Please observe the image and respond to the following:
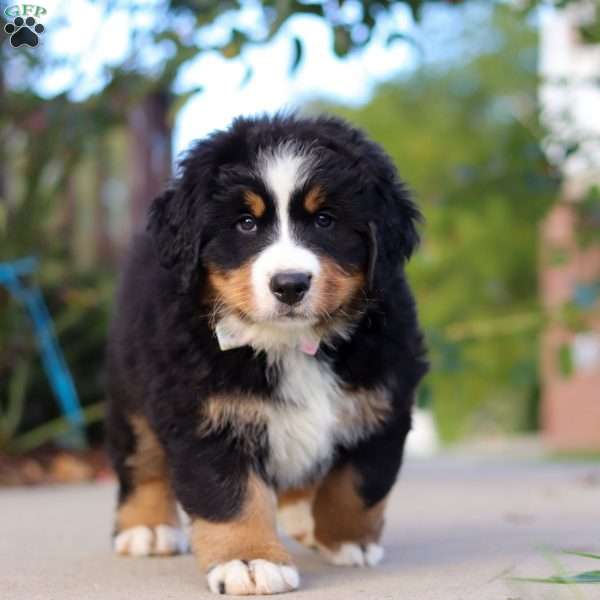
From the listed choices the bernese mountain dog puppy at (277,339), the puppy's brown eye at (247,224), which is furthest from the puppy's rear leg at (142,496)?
the puppy's brown eye at (247,224)

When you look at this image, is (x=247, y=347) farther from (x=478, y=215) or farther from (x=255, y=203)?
(x=478, y=215)

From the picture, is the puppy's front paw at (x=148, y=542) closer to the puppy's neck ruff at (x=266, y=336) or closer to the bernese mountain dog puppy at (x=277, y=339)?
the bernese mountain dog puppy at (x=277, y=339)

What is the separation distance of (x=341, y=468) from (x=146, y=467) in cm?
79

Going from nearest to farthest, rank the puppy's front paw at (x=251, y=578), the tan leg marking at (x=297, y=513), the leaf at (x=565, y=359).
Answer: the puppy's front paw at (x=251, y=578) < the tan leg marking at (x=297, y=513) < the leaf at (x=565, y=359)

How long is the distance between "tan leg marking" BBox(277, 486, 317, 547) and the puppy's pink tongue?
78 cm

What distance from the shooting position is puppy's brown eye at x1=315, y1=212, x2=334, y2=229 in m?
3.33

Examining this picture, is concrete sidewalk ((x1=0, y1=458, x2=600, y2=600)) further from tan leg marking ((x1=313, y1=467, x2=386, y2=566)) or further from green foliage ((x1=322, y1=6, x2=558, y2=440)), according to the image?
green foliage ((x1=322, y1=6, x2=558, y2=440))

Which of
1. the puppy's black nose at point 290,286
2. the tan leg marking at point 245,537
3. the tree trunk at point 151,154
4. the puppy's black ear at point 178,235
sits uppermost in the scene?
the tree trunk at point 151,154

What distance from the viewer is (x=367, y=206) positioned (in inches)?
135

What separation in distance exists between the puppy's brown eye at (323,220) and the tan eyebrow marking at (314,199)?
3cm

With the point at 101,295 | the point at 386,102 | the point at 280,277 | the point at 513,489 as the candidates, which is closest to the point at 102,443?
the point at 101,295

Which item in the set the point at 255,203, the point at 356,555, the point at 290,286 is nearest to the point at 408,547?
the point at 356,555

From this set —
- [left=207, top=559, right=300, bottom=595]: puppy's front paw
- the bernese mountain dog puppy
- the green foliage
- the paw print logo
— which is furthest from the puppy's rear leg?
the paw print logo

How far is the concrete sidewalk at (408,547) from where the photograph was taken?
127 inches
